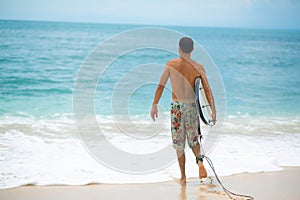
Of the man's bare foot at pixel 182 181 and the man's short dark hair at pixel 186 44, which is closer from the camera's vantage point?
the man's short dark hair at pixel 186 44

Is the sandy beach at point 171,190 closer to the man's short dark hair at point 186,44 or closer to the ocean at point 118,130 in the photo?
the ocean at point 118,130

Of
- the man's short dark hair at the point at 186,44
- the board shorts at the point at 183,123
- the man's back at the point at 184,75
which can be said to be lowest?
the board shorts at the point at 183,123

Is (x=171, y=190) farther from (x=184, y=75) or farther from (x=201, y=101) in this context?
(x=184, y=75)

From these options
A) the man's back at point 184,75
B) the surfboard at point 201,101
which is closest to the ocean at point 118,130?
the surfboard at point 201,101

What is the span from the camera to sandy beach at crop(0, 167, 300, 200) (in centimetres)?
383

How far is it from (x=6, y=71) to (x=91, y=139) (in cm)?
999

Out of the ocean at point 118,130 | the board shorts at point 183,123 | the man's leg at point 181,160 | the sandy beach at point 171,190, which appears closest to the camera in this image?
the sandy beach at point 171,190

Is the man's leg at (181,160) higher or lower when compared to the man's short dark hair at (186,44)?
lower

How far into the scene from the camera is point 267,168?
4.89 metres

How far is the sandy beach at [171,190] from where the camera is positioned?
3.83 metres

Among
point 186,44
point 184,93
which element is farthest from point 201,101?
point 186,44

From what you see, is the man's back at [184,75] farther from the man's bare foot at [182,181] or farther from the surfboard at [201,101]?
the man's bare foot at [182,181]

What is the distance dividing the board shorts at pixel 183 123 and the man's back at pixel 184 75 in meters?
0.08

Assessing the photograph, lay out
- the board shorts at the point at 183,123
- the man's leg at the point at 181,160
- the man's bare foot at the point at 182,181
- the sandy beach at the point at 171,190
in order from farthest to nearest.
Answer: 1. the man's bare foot at the point at 182,181
2. the man's leg at the point at 181,160
3. the board shorts at the point at 183,123
4. the sandy beach at the point at 171,190
